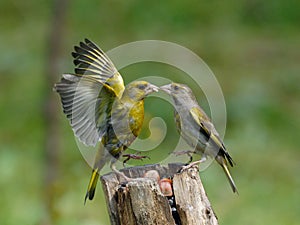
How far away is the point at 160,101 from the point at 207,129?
566 cm

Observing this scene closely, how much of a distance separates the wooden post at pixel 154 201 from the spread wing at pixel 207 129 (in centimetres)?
77

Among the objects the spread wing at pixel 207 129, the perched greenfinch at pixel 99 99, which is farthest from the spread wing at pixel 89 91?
the spread wing at pixel 207 129

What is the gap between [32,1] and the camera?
17609mm

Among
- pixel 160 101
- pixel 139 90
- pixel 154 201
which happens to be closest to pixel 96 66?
pixel 139 90

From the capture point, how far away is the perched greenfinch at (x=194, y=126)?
562cm

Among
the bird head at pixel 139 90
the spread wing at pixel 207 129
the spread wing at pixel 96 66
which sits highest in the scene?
the spread wing at pixel 96 66

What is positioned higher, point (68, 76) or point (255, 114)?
point (68, 76)

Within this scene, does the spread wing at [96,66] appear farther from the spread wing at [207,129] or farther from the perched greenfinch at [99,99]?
the spread wing at [207,129]

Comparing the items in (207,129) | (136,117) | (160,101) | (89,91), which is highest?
(89,91)

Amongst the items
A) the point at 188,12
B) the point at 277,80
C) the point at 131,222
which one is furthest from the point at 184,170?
the point at 188,12

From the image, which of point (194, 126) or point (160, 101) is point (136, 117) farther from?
point (160, 101)

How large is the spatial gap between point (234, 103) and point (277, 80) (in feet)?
4.52

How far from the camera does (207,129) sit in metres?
5.71

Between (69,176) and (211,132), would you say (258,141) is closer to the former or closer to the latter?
(69,176)
